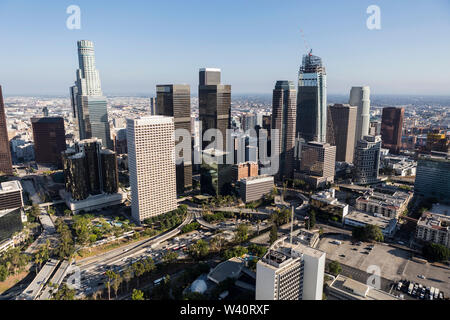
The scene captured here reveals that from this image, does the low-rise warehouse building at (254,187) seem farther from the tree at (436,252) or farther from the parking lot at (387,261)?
the tree at (436,252)

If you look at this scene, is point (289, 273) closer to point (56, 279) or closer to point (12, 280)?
point (56, 279)

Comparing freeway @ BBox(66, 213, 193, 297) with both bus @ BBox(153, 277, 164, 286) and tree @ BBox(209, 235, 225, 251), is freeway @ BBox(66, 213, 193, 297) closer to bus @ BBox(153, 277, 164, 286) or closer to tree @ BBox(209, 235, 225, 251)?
bus @ BBox(153, 277, 164, 286)

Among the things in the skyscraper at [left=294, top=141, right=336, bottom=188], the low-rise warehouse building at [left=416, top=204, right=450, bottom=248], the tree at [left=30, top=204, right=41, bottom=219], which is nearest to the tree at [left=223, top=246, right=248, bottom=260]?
the low-rise warehouse building at [left=416, top=204, right=450, bottom=248]

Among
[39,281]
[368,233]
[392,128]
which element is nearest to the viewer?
[39,281]

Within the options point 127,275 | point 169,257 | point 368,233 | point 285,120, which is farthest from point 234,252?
point 285,120

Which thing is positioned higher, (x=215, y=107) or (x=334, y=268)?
(x=215, y=107)

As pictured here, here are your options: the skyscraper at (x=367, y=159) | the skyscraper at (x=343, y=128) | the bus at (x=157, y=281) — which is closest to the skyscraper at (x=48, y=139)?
the bus at (x=157, y=281)

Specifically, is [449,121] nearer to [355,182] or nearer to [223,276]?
[355,182]
